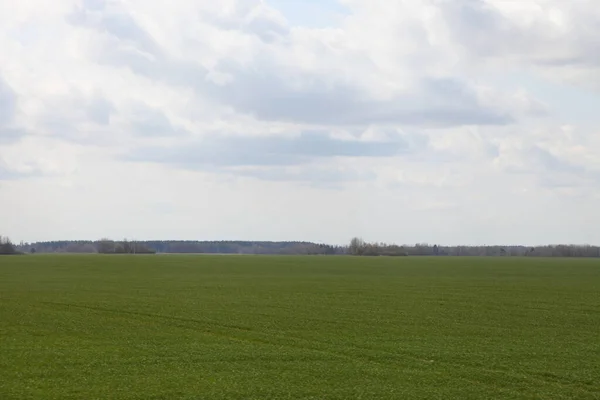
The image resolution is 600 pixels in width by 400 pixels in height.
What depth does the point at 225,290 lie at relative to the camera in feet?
143

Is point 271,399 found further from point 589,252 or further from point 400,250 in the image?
point 589,252

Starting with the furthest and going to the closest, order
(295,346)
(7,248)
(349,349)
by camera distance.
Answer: (7,248) < (295,346) < (349,349)

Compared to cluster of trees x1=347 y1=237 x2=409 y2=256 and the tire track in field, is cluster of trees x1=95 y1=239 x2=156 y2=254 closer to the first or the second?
cluster of trees x1=347 y1=237 x2=409 y2=256

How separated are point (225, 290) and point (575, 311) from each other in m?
18.1

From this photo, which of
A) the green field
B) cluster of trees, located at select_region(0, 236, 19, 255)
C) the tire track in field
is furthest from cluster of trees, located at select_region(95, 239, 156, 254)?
the tire track in field

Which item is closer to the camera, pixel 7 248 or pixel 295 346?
pixel 295 346

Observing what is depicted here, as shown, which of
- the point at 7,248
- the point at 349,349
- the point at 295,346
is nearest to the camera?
the point at 349,349

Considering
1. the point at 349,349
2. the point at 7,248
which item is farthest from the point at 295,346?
the point at 7,248

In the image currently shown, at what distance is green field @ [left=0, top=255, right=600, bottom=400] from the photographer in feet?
55.7

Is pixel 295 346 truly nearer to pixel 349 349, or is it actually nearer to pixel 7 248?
pixel 349 349

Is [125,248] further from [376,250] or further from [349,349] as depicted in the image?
[349,349]

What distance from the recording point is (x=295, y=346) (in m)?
22.4

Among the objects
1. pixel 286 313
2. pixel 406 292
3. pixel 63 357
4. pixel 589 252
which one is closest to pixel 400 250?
pixel 589 252

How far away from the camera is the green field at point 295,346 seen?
55.7 ft
